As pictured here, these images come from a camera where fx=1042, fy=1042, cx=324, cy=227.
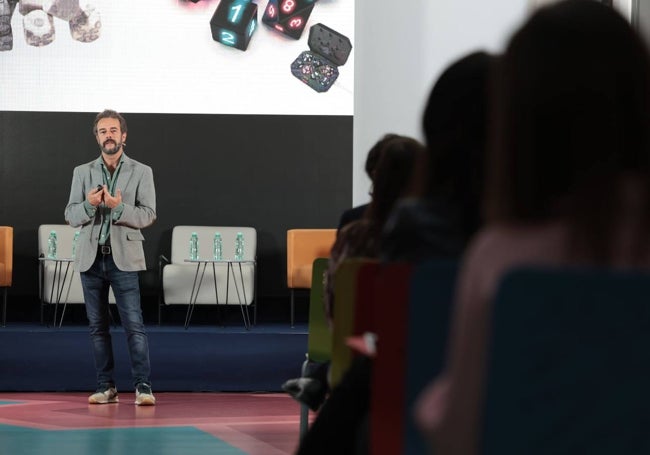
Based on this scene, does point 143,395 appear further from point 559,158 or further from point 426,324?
point 559,158

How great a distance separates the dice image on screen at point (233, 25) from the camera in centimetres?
838

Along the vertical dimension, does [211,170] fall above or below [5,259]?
above

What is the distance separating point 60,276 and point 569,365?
6929 millimetres

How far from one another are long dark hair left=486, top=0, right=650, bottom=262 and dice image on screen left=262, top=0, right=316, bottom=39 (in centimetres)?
749

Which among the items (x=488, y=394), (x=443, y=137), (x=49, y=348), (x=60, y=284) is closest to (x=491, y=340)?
(x=488, y=394)

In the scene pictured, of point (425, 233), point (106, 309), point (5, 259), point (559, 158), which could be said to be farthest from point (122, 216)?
point (559, 158)

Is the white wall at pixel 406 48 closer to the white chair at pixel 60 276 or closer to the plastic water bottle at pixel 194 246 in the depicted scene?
the plastic water bottle at pixel 194 246

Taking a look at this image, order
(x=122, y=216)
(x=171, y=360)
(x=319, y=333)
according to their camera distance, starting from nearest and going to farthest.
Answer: (x=319, y=333) → (x=122, y=216) → (x=171, y=360)

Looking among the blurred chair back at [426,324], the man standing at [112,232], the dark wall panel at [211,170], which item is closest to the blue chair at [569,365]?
the blurred chair back at [426,324]

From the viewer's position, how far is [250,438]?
4.68m

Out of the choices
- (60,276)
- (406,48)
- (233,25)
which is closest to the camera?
(406,48)

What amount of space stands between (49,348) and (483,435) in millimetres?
5924

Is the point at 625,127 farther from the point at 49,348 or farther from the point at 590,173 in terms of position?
the point at 49,348

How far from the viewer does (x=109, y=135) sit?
5.59 m
